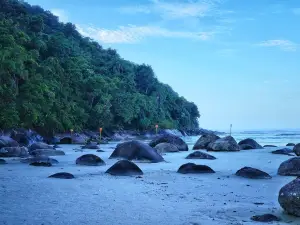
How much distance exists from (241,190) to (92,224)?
3.95 m

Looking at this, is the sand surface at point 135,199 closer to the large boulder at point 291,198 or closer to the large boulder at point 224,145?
the large boulder at point 291,198

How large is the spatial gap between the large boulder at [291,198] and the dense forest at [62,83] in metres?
28.4

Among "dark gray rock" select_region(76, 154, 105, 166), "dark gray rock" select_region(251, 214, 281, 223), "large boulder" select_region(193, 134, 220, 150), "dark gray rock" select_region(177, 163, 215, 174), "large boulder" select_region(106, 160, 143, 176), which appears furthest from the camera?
"large boulder" select_region(193, 134, 220, 150)

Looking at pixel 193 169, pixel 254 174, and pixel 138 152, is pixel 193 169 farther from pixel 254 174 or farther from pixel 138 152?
pixel 138 152

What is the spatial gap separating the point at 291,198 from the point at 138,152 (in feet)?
31.0

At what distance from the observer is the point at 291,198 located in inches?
199

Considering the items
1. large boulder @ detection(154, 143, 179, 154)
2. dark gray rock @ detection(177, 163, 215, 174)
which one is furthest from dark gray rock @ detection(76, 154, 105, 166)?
large boulder @ detection(154, 143, 179, 154)

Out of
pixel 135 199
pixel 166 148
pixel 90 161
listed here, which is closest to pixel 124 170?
pixel 90 161

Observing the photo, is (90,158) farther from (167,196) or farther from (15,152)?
(167,196)

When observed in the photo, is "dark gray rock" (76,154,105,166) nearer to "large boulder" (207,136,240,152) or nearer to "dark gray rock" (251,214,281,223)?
"dark gray rock" (251,214,281,223)

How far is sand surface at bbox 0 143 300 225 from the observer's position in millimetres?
4727

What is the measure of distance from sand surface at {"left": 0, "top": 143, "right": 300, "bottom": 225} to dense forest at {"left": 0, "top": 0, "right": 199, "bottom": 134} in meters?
24.4

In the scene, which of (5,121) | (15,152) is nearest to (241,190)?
(15,152)

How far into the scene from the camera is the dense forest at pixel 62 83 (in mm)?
33219
